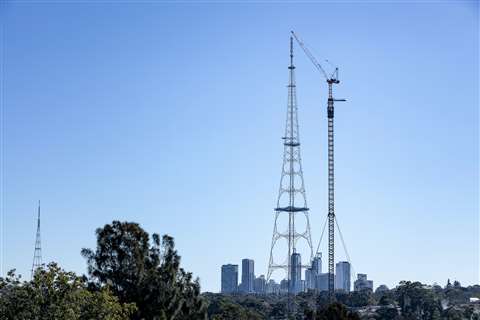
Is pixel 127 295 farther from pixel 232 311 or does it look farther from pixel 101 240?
pixel 232 311

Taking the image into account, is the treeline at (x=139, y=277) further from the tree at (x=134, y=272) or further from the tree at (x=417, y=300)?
the tree at (x=417, y=300)

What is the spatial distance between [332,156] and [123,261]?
68146mm

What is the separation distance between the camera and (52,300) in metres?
46.0

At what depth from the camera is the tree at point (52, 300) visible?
149 ft

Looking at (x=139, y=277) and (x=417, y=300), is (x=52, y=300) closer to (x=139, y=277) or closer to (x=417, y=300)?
(x=139, y=277)

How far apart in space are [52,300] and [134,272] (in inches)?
429

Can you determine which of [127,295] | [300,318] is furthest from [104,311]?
[300,318]

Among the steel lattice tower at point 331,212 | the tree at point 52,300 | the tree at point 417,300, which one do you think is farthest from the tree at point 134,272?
the tree at point 417,300

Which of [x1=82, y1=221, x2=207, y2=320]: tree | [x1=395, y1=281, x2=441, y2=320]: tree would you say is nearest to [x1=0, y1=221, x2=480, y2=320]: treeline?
[x1=82, y1=221, x2=207, y2=320]: tree

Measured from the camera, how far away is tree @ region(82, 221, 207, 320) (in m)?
56.4

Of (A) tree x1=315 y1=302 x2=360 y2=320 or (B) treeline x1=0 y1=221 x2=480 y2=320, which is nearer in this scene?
(B) treeline x1=0 y1=221 x2=480 y2=320

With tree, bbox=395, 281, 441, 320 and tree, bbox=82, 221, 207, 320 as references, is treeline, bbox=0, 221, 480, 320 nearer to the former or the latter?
tree, bbox=82, 221, 207, 320

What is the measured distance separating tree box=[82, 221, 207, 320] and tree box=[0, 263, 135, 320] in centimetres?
821

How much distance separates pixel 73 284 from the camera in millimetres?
46594
